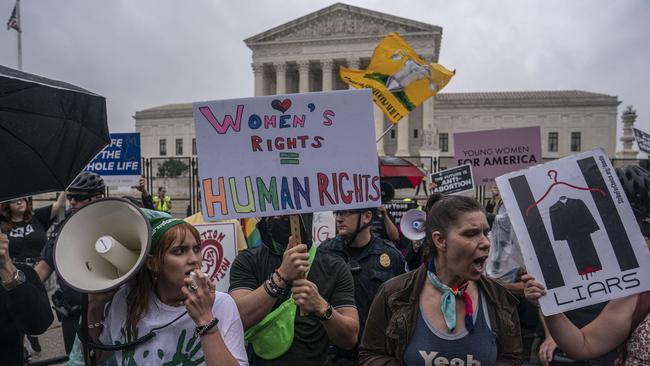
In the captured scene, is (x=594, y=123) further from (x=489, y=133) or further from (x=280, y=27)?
(x=489, y=133)

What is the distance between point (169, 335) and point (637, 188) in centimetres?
216

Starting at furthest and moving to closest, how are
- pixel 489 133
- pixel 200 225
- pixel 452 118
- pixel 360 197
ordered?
pixel 452 118 < pixel 489 133 < pixel 200 225 < pixel 360 197

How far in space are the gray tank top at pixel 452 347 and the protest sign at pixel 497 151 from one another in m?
4.52

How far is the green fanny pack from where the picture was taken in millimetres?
2291

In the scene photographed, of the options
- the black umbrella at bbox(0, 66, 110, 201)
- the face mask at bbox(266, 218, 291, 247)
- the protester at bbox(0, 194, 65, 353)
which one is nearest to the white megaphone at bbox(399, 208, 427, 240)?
the face mask at bbox(266, 218, 291, 247)

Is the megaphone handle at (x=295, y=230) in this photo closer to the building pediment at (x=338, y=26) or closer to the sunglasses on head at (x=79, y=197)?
the sunglasses on head at (x=79, y=197)

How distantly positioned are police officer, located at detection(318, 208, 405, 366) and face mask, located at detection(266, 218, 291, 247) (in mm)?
818

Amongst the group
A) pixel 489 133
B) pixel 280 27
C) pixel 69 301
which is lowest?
pixel 69 301

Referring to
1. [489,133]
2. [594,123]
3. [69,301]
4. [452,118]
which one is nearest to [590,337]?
[69,301]

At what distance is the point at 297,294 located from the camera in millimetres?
2002

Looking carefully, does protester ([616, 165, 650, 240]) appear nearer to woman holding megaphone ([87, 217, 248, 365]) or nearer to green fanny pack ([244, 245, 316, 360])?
green fanny pack ([244, 245, 316, 360])

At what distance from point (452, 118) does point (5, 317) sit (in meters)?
55.5

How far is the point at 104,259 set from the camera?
6.09 ft

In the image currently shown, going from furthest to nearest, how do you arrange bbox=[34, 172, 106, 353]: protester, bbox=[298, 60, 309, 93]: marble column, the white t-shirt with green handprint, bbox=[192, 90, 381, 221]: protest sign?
bbox=[298, 60, 309, 93]: marble column < bbox=[34, 172, 106, 353]: protester < bbox=[192, 90, 381, 221]: protest sign < the white t-shirt with green handprint
